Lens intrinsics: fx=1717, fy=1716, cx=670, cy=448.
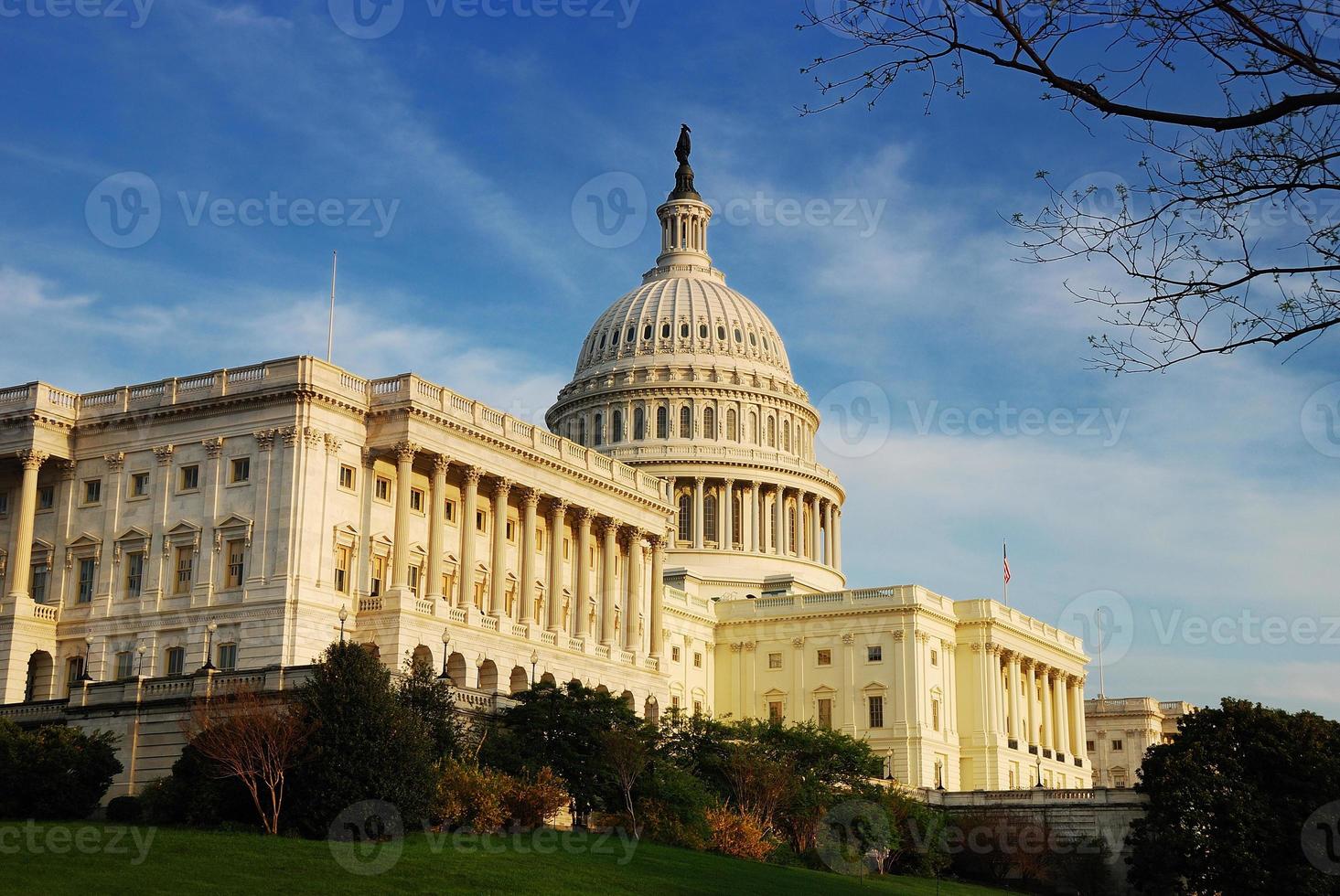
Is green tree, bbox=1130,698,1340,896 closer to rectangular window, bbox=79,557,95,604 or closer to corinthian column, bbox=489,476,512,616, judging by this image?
corinthian column, bbox=489,476,512,616

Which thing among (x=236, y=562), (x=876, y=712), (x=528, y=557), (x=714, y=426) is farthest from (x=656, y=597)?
(x=714, y=426)

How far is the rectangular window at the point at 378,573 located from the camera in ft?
257

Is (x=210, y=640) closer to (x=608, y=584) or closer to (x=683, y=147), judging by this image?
(x=608, y=584)

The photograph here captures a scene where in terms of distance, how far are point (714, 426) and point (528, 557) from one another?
A: 5821 centimetres

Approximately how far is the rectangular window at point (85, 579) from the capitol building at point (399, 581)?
5.4 inches

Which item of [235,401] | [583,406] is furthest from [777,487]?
[235,401]

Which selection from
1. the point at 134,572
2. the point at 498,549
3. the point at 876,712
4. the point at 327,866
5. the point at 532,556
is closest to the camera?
the point at 327,866

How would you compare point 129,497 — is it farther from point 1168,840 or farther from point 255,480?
point 1168,840

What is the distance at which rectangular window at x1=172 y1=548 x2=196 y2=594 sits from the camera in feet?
250

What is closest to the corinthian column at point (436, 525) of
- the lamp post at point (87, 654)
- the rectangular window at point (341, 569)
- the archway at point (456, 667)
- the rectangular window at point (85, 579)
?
the archway at point (456, 667)

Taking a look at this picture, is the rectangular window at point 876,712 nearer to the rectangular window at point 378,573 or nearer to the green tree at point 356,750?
the rectangular window at point 378,573

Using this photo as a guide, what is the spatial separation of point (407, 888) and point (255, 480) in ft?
124

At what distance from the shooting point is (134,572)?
77875mm

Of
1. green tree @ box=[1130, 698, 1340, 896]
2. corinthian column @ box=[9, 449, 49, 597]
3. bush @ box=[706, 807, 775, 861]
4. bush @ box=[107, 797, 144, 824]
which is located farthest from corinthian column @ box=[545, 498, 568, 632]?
bush @ box=[107, 797, 144, 824]
